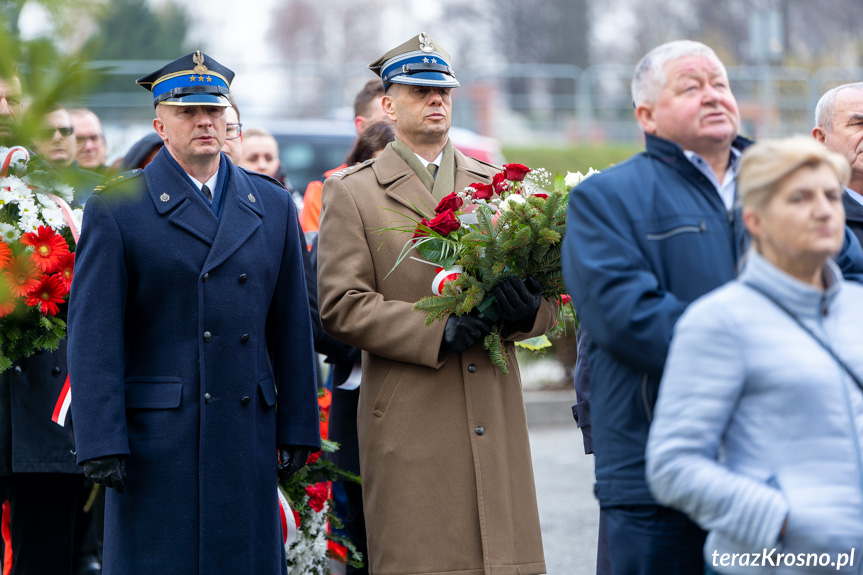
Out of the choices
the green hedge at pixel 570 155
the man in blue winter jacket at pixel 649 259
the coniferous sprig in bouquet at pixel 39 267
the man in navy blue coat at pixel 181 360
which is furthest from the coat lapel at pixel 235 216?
the green hedge at pixel 570 155

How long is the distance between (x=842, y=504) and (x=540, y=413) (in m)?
9.00

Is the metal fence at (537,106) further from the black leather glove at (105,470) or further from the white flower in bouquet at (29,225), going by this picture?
the black leather glove at (105,470)

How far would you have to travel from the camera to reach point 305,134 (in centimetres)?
1684

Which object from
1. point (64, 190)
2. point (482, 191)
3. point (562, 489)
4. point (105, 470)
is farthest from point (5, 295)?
point (562, 489)

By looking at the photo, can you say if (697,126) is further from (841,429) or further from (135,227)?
(135,227)

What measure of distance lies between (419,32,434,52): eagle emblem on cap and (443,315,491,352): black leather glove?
115cm

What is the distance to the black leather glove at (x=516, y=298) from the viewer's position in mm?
3881

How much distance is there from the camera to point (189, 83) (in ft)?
13.2

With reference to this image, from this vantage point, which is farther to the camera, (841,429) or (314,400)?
(314,400)

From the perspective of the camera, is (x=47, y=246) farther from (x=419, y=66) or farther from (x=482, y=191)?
(x=482, y=191)

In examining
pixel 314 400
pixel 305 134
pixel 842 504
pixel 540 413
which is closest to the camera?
pixel 842 504

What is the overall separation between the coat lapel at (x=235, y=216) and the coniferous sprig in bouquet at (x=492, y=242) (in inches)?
22.1

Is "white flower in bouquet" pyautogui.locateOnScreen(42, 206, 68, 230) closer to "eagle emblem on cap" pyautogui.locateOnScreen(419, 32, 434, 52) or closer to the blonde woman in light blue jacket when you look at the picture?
"eagle emblem on cap" pyautogui.locateOnScreen(419, 32, 434, 52)

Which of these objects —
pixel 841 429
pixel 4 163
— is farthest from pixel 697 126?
pixel 4 163
